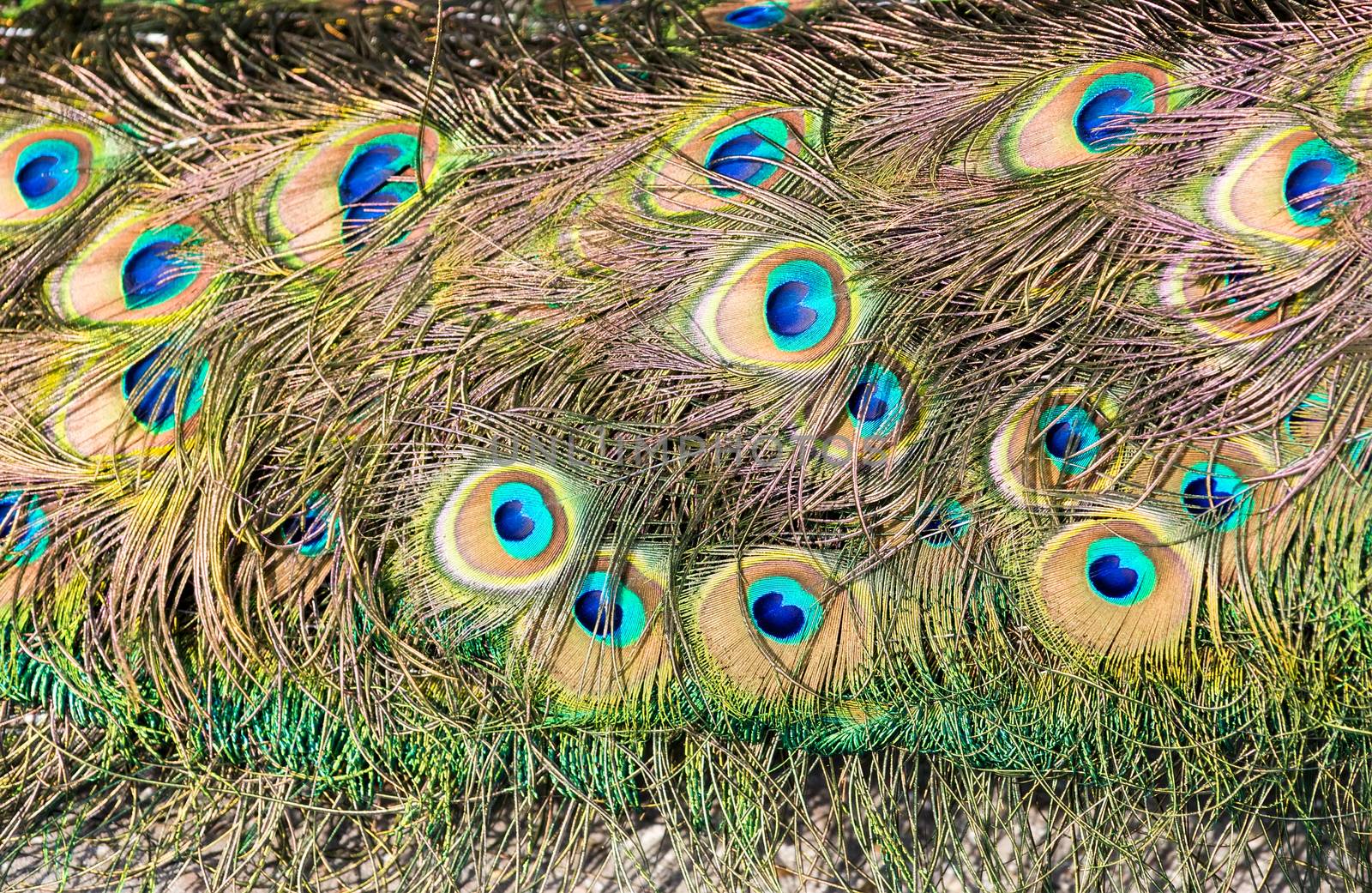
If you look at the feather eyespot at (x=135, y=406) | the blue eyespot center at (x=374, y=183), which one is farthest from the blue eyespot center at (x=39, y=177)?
the blue eyespot center at (x=374, y=183)

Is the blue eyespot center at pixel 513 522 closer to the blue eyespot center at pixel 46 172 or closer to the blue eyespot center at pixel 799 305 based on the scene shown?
the blue eyespot center at pixel 799 305

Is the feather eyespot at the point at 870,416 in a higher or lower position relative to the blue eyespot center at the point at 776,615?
higher

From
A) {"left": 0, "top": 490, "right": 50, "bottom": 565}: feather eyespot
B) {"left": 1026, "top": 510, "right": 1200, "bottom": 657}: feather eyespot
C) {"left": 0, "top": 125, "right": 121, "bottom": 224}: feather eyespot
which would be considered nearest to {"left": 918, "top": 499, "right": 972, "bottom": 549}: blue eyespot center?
{"left": 1026, "top": 510, "right": 1200, "bottom": 657}: feather eyespot

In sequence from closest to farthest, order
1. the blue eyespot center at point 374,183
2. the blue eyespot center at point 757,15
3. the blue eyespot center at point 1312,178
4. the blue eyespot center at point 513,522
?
the blue eyespot center at point 1312,178 < the blue eyespot center at point 513,522 < the blue eyespot center at point 374,183 < the blue eyespot center at point 757,15

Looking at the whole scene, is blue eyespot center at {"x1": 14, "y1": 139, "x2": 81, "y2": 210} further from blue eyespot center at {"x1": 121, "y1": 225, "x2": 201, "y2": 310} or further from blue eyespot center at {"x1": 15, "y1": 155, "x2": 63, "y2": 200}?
blue eyespot center at {"x1": 121, "y1": 225, "x2": 201, "y2": 310}

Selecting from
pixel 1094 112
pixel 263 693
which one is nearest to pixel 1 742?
pixel 263 693

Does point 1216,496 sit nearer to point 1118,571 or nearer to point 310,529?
point 1118,571

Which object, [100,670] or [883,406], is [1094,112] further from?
[100,670]
